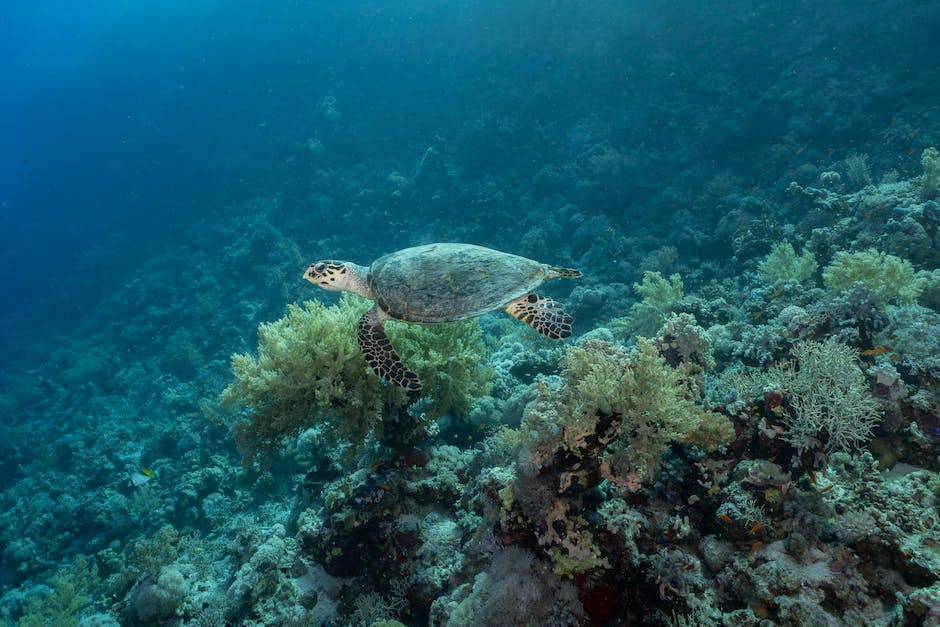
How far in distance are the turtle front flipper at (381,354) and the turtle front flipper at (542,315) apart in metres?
1.19

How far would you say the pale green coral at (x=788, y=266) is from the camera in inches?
282

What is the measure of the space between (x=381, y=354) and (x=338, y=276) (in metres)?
1.13

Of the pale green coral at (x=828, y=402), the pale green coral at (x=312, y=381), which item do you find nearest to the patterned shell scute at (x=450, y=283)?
the pale green coral at (x=312, y=381)

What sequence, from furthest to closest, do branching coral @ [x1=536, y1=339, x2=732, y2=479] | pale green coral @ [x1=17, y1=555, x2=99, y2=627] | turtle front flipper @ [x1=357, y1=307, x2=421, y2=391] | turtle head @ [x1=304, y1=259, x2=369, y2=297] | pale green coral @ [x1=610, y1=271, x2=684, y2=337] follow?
pale green coral @ [x1=610, y1=271, x2=684, y2=337], pale green coral @ [x1=17, y1=555, x2=99, y2=627], turtle head @ [x1=304, y1=259, x2=369, y2=297], turtle front flipper @ [x1=357, y1=307, x2=421, y2=391], branching coral @ [x1=536, y1=339, x2=732, y2=479]

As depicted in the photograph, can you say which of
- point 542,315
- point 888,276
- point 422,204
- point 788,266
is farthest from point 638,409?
point 422,204

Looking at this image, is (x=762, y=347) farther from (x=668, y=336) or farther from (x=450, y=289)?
(x=450, y=289)

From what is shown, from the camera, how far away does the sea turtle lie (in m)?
3.73

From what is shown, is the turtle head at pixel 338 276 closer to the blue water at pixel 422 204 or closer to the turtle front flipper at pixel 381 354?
the turtle front flipper at pixel 381 354

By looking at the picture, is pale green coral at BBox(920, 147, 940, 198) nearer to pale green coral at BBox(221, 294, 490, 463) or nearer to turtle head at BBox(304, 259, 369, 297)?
pale green coral at BBox(221, 294, 490, 463)

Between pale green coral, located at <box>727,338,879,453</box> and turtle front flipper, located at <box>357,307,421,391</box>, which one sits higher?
turtle front flipper, located at <box>357,307,421,391</box>

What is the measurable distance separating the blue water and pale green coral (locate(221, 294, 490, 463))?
1.44m

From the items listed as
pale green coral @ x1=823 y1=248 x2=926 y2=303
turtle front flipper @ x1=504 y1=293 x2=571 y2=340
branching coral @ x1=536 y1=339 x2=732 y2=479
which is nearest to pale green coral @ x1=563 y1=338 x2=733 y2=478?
branching coral @ x1=536 y1=339 x2=732 y2=479

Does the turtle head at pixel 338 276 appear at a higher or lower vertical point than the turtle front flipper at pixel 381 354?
higher

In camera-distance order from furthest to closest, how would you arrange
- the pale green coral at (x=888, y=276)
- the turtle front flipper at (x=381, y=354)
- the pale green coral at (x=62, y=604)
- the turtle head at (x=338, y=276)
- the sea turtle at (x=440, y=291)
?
the pale green coral at (x=62, y=604) → the pale green coral at (x=888, y=276) → the turtle head at (x=338, y=276) → the sea turtle at (x=440, y=291) → the turtle front flipper at (x=381, y=354)
